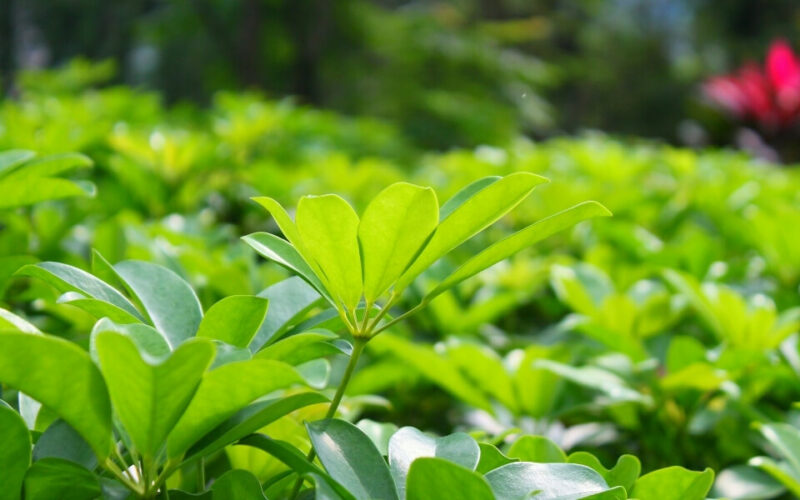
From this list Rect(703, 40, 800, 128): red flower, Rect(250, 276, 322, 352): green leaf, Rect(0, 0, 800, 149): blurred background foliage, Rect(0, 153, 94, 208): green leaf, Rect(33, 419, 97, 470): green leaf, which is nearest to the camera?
Rect(33, 419, 97, 470): green leaf

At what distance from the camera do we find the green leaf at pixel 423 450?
1.84 feet

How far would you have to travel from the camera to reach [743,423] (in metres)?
1.08

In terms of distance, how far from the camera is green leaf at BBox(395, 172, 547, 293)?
595 mm

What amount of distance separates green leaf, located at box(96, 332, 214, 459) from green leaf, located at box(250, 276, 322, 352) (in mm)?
154

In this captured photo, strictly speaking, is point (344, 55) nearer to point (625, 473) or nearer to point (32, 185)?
point (32, 185)

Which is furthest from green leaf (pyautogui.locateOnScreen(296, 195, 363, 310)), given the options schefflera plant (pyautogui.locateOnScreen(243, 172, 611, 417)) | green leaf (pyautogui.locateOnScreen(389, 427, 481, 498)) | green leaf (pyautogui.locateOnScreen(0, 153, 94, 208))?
green leaf (pyautogui.locateOnScreen(0, 153, 94, 208))

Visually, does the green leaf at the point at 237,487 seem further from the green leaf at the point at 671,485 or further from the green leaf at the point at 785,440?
the green leaf at the point at 785,440

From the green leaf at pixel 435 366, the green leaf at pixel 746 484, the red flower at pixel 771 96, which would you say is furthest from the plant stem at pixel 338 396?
the red flower at pixel 771 96

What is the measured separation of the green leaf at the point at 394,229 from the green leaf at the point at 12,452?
24 centimetres

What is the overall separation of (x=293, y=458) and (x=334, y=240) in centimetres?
15

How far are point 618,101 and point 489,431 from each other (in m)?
19.5

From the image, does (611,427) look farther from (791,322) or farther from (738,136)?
(738,136)

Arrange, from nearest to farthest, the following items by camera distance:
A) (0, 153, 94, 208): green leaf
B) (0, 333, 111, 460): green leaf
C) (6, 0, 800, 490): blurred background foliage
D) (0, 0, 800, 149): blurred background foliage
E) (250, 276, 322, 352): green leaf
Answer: (0, 333, 111, 460): green leaf, (250, 276, 322, 352): green leaf, (0, 153, 94, 208): green leaf, (6, 0, 800, 490): blurred background foliage, (0, 0, 800, 149): blurred background foliage

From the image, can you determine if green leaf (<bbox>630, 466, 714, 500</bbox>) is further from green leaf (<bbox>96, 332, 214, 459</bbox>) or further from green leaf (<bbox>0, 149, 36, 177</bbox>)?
green leaf (<bbox>0, 149, 36, 177</bbox>)
